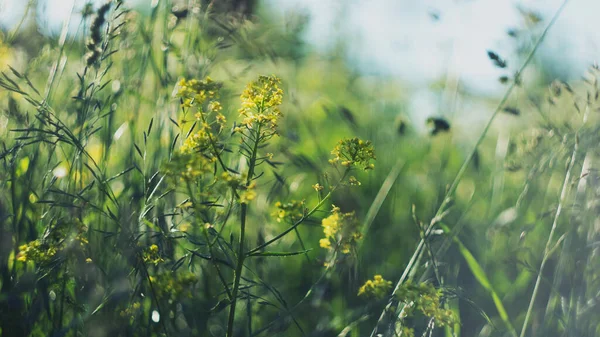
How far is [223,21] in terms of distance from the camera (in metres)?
1.96

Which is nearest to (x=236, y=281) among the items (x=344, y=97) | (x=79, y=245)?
(x=79, y=245)

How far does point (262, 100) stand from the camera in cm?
121

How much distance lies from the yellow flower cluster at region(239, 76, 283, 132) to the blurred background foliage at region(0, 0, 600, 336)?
0.26 m

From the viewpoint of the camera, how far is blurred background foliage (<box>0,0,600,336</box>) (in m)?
1.37

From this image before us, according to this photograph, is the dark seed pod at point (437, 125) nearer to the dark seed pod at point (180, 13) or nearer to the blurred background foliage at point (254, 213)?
the blurred background foliage at point (254, 213)

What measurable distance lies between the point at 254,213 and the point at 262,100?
3.46 feet

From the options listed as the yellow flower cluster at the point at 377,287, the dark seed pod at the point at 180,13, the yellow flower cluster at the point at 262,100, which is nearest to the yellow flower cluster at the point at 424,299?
the yellow flower cluster at the point at 377,287

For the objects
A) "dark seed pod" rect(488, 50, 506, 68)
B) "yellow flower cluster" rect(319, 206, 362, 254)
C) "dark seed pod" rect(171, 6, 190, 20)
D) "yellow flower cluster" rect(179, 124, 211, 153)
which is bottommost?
"yellow flower cluster" rect(319, 206, 362, 254)

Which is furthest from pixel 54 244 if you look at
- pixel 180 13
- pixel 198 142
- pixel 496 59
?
pixel 496 59

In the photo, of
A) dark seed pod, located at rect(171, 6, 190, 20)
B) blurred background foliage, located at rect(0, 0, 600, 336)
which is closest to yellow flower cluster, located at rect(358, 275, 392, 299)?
blurred background foliage, located at rect(0, 0, 600, 336)

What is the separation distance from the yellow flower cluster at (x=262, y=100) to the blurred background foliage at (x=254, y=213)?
0.85 feet

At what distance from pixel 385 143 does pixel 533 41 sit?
957 millimetres

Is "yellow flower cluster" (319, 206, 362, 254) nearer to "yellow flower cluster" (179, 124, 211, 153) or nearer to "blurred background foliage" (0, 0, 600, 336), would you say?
"blurred background foliage" (0, 0, 600, 336)

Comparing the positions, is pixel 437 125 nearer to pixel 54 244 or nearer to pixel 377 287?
pixel 377 287
